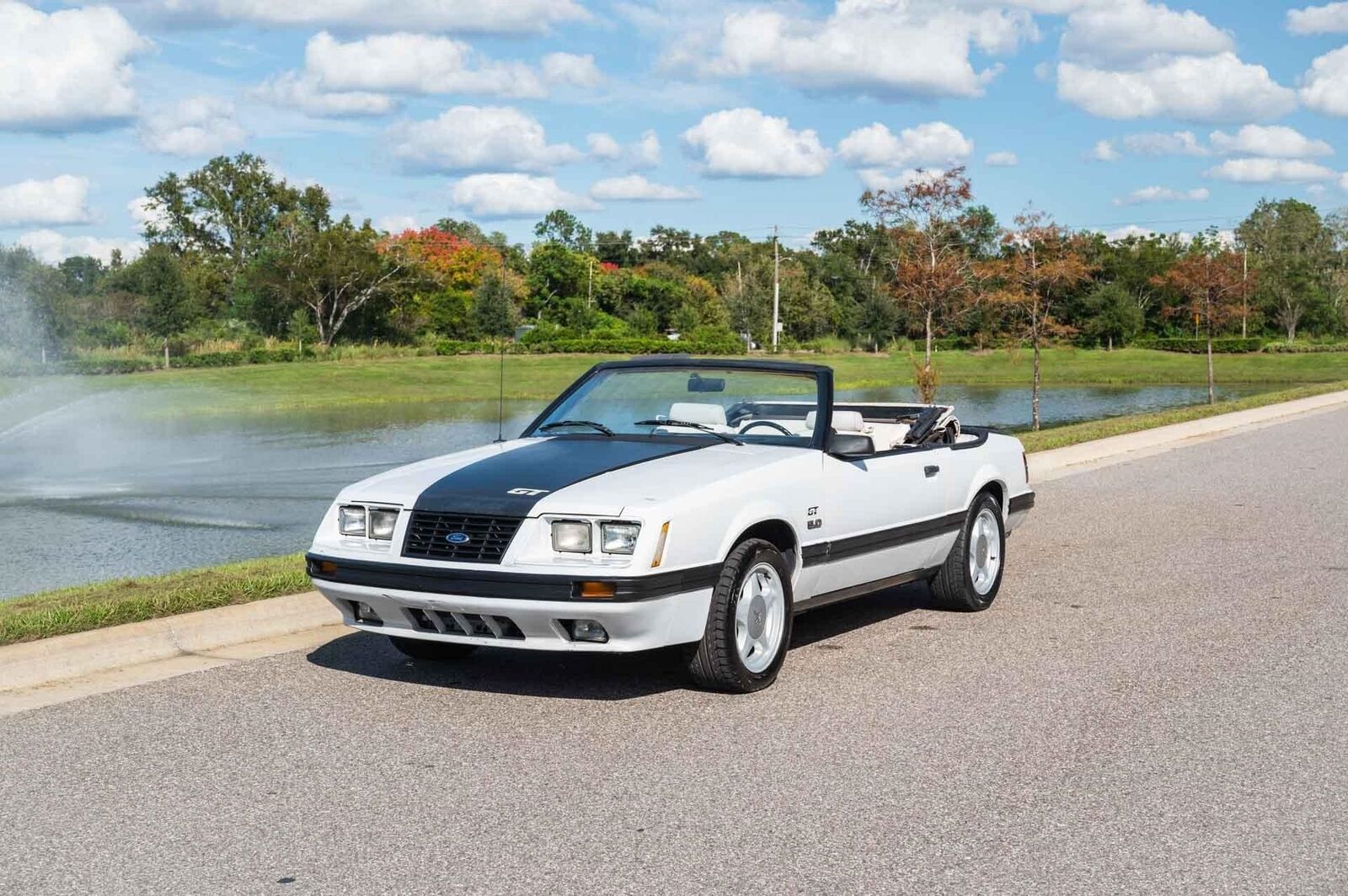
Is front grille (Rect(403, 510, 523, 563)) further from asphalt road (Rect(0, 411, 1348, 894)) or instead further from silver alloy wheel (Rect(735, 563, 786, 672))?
silver alloy wheel (Rect(735, 563, 786, 672))

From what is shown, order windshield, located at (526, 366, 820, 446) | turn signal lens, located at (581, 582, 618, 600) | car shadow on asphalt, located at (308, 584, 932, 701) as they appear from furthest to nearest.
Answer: windshield, located at (526, 366, 820, 446) → car shadow on asphalt, located at (308, 584, 932, 701) → turn signal lens, located at (581, 582, 618, 600)

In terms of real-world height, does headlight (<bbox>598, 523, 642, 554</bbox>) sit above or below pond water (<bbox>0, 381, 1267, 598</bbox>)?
above

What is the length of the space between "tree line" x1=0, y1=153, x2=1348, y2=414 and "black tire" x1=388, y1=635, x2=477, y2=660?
68.2 feet

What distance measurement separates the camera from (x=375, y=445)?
88.3 ft

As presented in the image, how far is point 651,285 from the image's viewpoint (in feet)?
268

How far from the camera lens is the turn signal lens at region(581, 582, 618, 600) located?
6.03 meters

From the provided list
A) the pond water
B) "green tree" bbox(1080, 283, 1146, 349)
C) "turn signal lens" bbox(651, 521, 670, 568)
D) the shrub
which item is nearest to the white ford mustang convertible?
"turn signal lens" bbox(651, 521, 670, 568)

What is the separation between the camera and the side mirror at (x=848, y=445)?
730 centimetres

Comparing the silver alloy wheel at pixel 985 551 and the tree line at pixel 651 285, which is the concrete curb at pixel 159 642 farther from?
the tree line at pixel 651 285

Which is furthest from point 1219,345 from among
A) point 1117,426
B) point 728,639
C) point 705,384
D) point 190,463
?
point 728,639

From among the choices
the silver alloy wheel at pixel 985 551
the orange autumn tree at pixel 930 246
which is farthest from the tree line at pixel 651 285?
the silver alloy wheel at pixel 985 551

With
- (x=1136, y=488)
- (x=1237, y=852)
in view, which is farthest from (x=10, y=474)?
(x=1237, y=852)

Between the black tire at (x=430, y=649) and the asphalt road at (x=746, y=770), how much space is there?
4.3 inches

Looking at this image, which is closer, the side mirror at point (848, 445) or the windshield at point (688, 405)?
the side mirror at point (848, 445)
